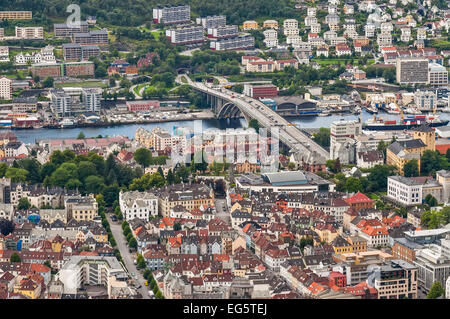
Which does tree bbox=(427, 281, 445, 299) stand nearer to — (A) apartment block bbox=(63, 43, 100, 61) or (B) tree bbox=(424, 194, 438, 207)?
(B) tree bbox=(424, 194, 438, 207)

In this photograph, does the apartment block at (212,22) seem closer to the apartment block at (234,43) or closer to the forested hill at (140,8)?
the forested hill at (140,8)

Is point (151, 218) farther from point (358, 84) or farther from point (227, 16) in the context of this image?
point (227, 16)

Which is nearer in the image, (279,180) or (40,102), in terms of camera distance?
(279,180)

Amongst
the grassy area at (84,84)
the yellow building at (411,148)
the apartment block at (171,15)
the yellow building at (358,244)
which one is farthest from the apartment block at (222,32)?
the yellow building at (358,244)

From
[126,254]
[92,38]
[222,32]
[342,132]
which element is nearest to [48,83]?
[92,38]
